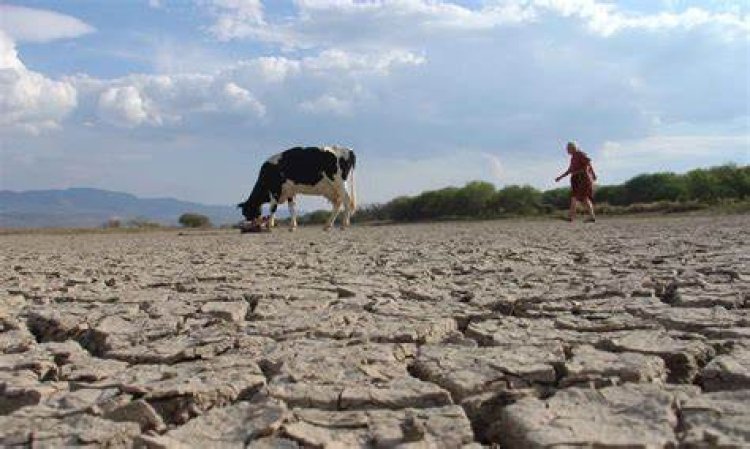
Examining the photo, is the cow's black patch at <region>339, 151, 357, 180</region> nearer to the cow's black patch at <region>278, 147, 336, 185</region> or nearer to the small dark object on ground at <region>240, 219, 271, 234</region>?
the cow's black patch at <region>278, 147, 336, 185</region>

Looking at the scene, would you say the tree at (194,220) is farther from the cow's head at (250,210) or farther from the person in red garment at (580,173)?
the person in red garment at (580,173)

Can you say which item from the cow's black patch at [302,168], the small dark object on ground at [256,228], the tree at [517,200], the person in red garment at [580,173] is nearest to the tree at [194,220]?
the tree at [517,200]

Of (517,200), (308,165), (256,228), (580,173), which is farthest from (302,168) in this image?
(517,200)

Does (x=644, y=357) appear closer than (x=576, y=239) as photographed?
Yes

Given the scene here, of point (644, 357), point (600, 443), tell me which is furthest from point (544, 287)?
point (600, 443)

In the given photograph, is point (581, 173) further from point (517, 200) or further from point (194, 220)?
point (194, 220)

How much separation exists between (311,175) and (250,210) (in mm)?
1704

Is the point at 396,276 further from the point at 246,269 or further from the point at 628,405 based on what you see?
the point at 628,405

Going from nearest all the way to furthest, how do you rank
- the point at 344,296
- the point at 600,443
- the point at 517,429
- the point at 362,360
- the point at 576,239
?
the point at 600,443 < the point at 517,429 < the point at 362,360 < the point at 344,296 < the point at 576,239

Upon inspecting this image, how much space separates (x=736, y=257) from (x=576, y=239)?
379 cm

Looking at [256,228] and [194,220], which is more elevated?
[194,220]

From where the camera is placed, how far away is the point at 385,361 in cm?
310

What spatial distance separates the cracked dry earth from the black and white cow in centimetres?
1125

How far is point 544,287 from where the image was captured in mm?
5141
